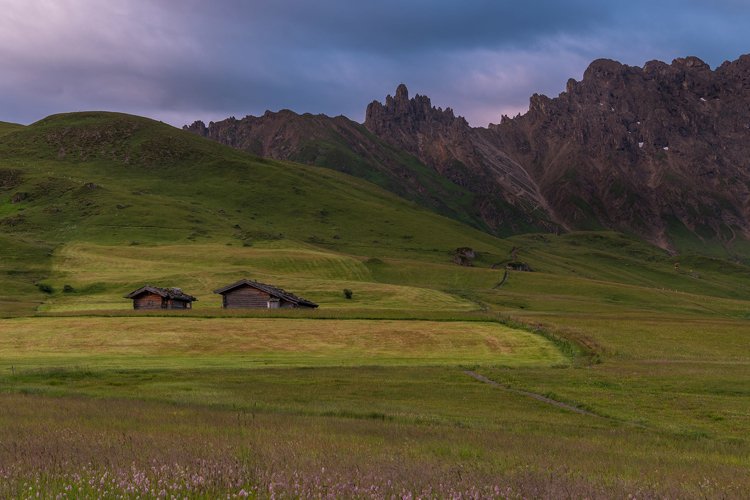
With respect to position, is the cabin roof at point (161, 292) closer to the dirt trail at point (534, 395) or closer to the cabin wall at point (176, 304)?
the cabin wall at point (176, 304)

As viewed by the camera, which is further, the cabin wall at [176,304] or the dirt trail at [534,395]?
the cabin wall at [176,304]

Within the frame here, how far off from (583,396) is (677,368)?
19.2m

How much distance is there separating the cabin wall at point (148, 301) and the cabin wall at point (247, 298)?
37.4 ft

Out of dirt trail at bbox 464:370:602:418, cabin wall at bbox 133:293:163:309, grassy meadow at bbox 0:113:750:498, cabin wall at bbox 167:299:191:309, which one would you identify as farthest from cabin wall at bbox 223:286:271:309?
dirt trail at bbox 464:370:602:418

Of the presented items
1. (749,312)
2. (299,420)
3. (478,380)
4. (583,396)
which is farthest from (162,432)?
(749,312)

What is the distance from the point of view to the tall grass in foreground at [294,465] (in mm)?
9992

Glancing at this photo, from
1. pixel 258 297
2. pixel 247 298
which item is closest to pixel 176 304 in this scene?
pixel 247 298

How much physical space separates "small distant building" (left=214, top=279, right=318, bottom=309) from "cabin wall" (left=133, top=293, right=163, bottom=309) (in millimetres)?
9660

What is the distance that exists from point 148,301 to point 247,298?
16.0 metres

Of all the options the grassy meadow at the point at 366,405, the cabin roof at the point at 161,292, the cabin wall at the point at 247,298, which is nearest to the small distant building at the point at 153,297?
the cabin roof at the point at 161,292

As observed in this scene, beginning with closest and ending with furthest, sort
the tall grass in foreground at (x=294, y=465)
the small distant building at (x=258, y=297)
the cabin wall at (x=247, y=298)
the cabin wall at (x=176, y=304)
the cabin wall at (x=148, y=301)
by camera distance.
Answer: the tall grass in foreground at (x=294, y=465)
the cabin wall at (x=148, y=301)
the small distant building at (x=258, y=297)
the cabin wall at (x=176, y=304)
the cabin wall at (x=247, y=298)

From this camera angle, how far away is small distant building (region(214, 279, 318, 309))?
367ft

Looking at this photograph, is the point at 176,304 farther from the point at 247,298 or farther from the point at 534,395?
the point at 534,395

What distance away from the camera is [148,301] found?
368ft
